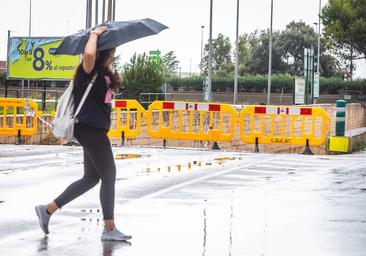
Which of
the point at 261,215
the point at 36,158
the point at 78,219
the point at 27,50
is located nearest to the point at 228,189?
the point at 261,215

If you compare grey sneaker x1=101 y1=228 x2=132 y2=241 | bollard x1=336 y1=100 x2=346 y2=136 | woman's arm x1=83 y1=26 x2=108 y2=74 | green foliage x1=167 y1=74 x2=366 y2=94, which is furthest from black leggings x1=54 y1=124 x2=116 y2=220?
green foliage x1=167 y1=74 x2=366 y2=94

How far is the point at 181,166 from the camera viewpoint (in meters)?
16.0

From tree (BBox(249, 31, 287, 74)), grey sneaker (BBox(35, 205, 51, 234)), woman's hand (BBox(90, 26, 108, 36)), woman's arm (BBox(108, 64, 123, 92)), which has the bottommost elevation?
grey sneaker (BBox(35, 205, 51, 234))

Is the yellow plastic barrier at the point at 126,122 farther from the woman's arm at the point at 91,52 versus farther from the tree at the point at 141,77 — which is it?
the tree at the point at 141,77

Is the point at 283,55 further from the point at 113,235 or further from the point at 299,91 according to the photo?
the point at 113,235

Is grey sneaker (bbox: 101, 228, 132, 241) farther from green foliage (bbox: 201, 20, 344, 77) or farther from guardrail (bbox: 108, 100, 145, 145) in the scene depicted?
green foliage (bbox: 201, 20, 344, 77)

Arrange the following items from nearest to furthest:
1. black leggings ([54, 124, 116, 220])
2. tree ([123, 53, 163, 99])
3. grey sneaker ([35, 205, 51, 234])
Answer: black leggings ([54, 124, 116, 220]), grey sneaker ([35, 205, 51, 234]), tree ([123, 53, 163, 99])

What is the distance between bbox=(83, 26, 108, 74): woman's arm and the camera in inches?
312

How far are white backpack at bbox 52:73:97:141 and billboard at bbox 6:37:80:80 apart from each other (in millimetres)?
26962

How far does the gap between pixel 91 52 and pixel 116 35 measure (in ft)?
0.89

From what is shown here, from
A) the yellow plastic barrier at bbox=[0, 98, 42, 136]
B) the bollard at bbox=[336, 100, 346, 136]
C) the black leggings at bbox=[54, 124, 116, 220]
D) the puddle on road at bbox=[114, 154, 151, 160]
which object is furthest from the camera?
the yellow plastic barrier at bbox=[0, 98, 42, 136]

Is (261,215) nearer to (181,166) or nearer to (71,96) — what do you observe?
(71,96)

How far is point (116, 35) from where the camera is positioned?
8.02 meters

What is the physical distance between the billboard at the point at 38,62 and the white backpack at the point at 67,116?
26962 millimetres
